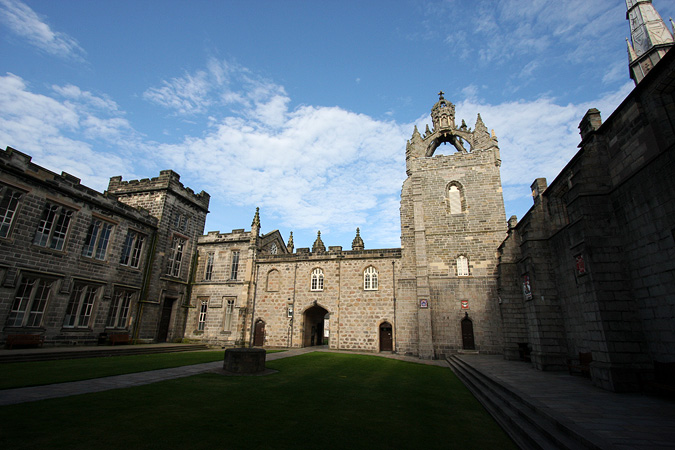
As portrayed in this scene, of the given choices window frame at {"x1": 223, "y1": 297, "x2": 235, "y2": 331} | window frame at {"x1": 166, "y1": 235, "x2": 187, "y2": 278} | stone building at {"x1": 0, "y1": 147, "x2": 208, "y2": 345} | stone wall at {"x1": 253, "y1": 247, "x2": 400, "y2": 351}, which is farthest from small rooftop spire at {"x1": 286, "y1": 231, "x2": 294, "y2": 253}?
stone building at {"x1": 0, "y1": 147, "x2": 208, "y2": 345}

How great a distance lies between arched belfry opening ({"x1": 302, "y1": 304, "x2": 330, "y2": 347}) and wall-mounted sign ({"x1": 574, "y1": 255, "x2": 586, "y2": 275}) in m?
19.3

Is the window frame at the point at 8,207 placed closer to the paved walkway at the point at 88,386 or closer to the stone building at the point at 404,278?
the paved walkway at the point at 88,386

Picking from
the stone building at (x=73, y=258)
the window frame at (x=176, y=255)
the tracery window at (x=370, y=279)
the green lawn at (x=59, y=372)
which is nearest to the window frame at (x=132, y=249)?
the stone building at (x=73, y=258)

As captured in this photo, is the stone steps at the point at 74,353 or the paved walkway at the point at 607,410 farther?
the stone steps at the point at 74,353

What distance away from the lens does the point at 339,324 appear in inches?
973

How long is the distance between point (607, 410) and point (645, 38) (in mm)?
52592

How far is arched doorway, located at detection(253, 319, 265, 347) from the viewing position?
26655 millimetres

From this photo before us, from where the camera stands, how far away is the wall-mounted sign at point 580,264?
9375 millimetres

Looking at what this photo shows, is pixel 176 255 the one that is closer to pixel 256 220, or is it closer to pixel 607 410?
pixel 256 220

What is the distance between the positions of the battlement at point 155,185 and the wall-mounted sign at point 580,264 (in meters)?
27.2

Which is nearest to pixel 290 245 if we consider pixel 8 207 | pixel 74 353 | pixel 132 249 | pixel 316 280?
pixel 316 280

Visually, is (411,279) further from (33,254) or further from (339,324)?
(33,254)

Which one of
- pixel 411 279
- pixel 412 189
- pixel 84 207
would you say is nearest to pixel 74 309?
pixel 84 207

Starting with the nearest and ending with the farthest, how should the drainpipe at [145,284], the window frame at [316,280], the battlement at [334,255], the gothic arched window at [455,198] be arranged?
1. the drainpipe at [145,284]
2. the gothic arched window at [455,198]
3. the battlement at [334,255]
4. the window frame at [316,280]
